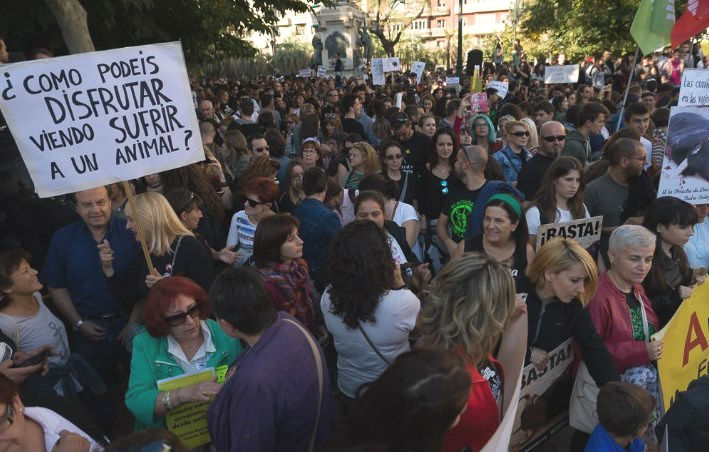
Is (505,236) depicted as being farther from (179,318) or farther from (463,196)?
(179,318)

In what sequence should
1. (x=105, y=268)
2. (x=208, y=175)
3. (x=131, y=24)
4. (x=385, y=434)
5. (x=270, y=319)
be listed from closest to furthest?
(x=385, y=434) < (x=270, y=319) < (x=105, y=268) < (x=208, y=175) < (x=131, y=24)

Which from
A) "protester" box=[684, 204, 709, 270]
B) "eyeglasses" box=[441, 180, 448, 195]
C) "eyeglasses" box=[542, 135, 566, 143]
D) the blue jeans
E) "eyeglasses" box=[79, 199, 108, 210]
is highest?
"eyeglasses" box=[79, 199, 108, 210]

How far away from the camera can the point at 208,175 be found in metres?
5.71

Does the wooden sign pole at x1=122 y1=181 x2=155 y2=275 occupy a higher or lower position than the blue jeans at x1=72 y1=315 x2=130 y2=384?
higher

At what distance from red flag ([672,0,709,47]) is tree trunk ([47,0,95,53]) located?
6088 mm

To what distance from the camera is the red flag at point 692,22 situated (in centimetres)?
559

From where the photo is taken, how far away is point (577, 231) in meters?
4.04

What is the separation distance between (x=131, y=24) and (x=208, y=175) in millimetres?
4224

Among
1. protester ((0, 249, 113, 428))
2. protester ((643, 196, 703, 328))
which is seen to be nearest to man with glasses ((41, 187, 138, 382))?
protester ((0, 249, 113, 428))

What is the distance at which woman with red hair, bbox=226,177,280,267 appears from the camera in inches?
175

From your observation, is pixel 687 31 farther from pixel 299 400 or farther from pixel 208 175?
pixel 299 400

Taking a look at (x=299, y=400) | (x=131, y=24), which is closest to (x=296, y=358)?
(x=299, y=400)

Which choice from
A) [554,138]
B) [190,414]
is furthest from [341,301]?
[554,138]

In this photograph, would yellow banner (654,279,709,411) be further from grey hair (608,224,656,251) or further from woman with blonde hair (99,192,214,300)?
woman with blonde hair (99,192,214,300)
